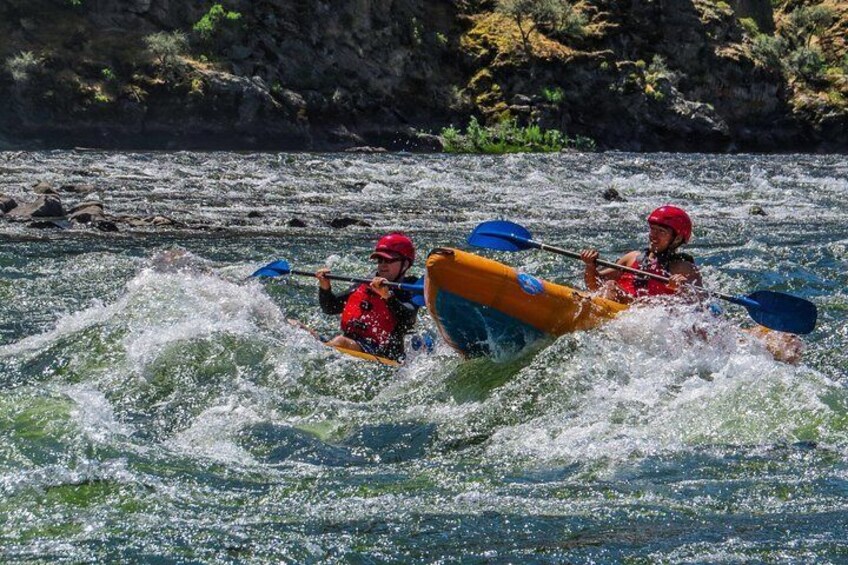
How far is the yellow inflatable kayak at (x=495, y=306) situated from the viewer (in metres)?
7.77

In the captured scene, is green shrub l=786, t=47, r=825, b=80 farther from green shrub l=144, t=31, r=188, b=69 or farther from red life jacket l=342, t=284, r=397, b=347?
red life jacket l=342, t=284, r=397, b=347

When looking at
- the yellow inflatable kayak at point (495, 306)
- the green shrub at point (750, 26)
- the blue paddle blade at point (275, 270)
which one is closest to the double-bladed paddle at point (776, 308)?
the yellow inflatable kayak at point (495, 306)

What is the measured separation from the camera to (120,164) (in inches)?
1070

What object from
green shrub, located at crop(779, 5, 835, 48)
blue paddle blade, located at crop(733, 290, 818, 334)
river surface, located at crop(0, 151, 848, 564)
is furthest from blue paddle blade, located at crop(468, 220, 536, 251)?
green shrub, located at crop(779, 5, 835, 48)

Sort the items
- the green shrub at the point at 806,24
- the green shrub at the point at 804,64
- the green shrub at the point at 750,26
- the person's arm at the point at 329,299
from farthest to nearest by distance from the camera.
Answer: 1. the green shrub at the point at 806,24
2. the green shrub at the point at 750,26
3. the green shrub at the point at 804,64
4. the person's arm at the point at 329,299

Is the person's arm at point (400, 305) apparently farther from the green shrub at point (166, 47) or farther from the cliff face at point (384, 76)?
the green shrub at point (166, 47)

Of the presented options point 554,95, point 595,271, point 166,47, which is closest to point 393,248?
point 595,271

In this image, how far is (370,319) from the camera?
8.87 meters

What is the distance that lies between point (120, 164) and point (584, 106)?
27.6 metres

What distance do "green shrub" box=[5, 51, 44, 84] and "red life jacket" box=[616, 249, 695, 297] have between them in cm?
3363

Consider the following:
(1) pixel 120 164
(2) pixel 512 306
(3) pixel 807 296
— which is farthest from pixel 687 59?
(2) pixel 512 306

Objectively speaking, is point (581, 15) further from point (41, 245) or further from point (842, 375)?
point (842, 375)

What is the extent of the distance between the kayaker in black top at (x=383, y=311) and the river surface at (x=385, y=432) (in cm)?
41

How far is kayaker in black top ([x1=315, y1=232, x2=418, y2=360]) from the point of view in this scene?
8.80 meters
